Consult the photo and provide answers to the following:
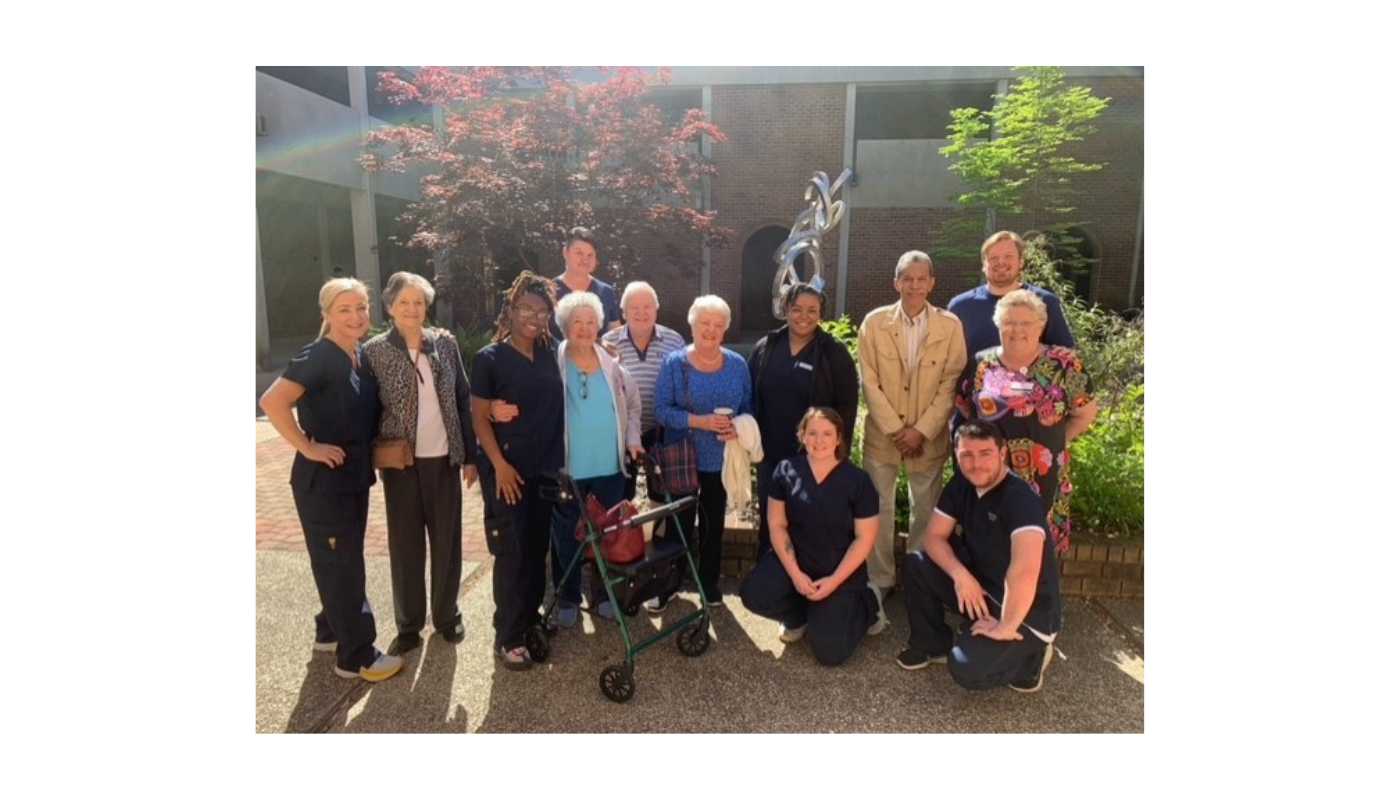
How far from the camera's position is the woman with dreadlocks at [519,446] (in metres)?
3.13

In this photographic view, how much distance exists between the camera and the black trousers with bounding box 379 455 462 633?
3.22 metres

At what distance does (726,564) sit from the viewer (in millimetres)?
4242

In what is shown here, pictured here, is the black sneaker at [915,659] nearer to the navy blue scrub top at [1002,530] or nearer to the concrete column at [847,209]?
the navy blue scrub top at [1002,530]

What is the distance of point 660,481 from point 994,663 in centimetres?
170

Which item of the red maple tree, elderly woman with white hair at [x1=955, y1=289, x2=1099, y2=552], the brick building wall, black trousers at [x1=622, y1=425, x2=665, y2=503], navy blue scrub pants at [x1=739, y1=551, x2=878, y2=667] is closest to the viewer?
elderly woman with white hair at [x1=955, y1=289, x2=1099, y2=552]

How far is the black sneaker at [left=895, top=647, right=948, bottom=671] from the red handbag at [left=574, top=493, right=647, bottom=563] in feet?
4.35

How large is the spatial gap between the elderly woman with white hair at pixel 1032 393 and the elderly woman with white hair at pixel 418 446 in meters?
2.43

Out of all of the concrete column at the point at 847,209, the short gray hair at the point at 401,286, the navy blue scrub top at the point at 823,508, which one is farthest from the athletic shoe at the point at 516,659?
the concrete column at the point at 847,209

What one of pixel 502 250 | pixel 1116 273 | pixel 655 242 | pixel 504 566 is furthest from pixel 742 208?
pixel 504 566

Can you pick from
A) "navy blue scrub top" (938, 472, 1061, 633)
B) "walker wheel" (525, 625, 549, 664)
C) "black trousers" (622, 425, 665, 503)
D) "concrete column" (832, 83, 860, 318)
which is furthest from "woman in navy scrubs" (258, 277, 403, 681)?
"concrete column" (832, 83, 860, 318)

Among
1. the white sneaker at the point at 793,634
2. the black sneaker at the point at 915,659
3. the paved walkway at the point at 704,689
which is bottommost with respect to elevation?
the paved walkway at the point at 704,689

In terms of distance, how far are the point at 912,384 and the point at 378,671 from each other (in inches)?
114

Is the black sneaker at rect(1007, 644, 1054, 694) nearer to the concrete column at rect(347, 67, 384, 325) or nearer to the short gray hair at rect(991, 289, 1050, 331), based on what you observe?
the short gray hair at rect(991, 289, 1050, 331)

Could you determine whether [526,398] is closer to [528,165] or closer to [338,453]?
[338,453]
